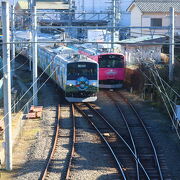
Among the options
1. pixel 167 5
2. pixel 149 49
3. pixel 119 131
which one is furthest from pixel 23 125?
pixel 167 5

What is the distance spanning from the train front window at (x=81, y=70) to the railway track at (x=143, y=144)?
1487mm

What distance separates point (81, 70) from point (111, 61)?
3205 mm

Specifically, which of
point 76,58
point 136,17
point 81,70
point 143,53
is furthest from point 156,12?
point 81,70

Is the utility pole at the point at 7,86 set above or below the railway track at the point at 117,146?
above

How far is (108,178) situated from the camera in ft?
28.3

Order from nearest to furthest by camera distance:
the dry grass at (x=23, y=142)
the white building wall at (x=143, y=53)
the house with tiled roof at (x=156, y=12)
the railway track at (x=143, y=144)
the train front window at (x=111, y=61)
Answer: the railway track at (x=143, y=144) < the dry grass at (x=23, y=142) < the train front window at (x=111, y=61) < the white building wall at (x=143, y=53) < the house with tiled roof at (x=156, y=12)

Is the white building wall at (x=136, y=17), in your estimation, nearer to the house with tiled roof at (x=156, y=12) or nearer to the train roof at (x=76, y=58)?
the house with tiled roof at (x=156, y=12)

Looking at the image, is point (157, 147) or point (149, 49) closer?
point (157, 147)

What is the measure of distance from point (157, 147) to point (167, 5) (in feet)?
62.9

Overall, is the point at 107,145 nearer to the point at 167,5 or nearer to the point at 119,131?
the point at 119,131

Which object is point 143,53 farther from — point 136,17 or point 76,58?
point 136,17

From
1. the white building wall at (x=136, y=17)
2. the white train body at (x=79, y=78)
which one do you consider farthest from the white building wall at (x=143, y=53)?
the white building wall at (x=136, y=17)

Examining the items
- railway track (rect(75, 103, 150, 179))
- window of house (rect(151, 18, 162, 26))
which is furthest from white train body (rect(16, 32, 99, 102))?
window of house (rect(151, 18, 162, 26))

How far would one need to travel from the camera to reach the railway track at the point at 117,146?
8992 mm
